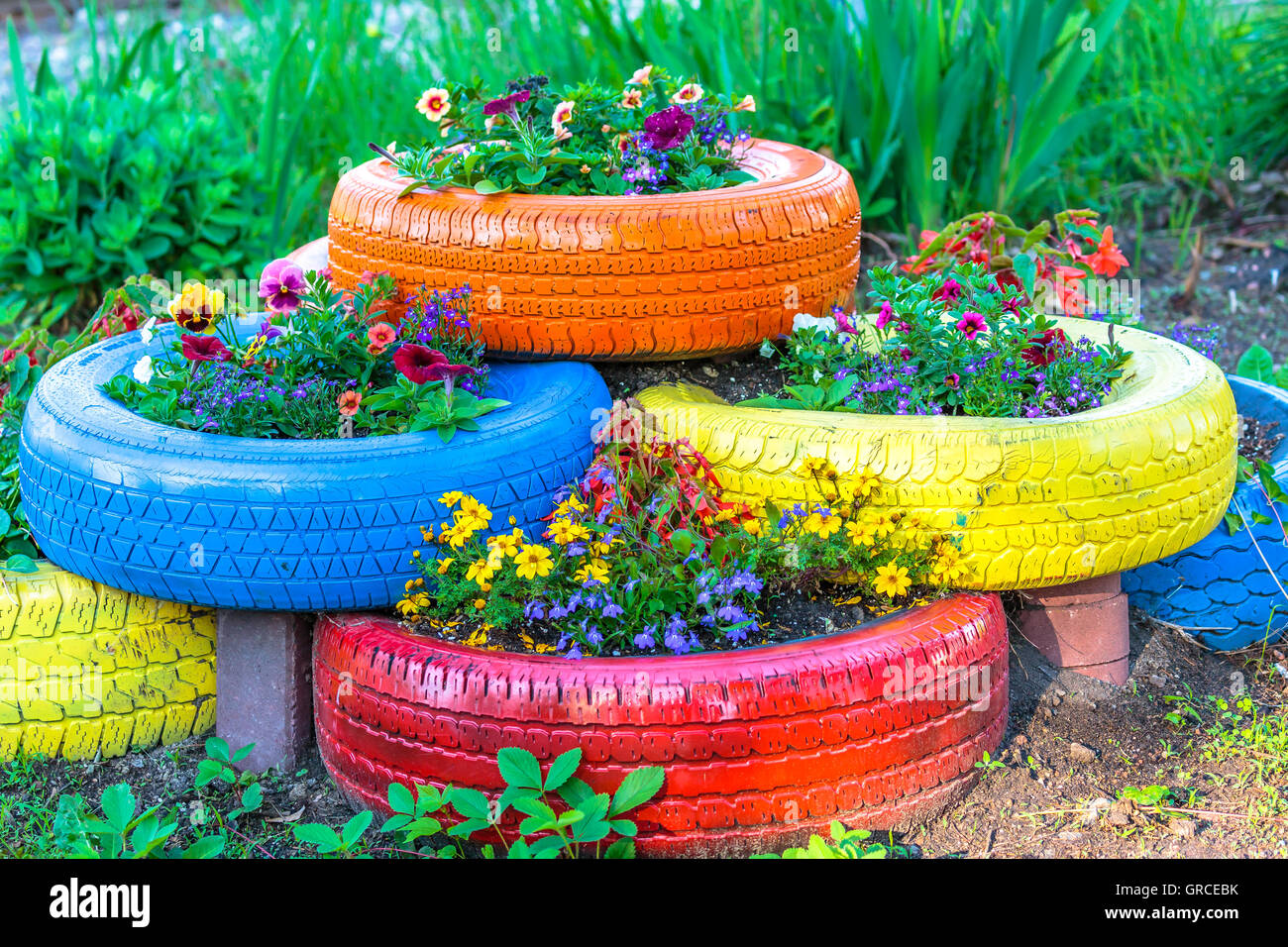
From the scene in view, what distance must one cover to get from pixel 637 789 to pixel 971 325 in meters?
1.32

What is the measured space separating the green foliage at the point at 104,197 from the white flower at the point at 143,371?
1.57 metres

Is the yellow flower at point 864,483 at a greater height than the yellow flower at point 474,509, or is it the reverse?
the yellow flower at point 864,483

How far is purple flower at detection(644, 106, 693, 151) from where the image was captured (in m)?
2.85

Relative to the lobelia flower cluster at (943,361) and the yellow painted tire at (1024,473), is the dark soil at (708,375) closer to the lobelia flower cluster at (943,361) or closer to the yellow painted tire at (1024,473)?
the lobelia flower cluster at (943,361)

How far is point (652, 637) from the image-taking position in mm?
2170

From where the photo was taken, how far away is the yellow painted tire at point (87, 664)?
238 centimetres

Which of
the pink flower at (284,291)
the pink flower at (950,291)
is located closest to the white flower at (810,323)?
the pink flower at (950,291)

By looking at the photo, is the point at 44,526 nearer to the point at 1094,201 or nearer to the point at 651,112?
the point at 651,112

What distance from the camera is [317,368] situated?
2.64 meters

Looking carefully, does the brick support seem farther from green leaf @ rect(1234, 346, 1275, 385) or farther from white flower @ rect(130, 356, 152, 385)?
green leaf @ rect(1234, 346, 1275, 385)

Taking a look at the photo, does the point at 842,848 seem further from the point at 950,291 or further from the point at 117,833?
the point at 950,291

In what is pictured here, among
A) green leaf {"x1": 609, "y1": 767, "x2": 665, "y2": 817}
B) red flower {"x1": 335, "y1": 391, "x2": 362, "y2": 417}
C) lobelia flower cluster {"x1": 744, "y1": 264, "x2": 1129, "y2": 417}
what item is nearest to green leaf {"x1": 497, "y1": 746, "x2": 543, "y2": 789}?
green leaf {"x1": 609, "y1": 767, "x2": 665, "y2": 817}
